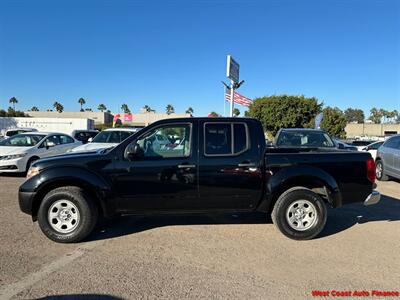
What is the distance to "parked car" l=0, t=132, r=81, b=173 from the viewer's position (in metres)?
10.6

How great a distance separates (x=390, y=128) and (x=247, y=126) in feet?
300

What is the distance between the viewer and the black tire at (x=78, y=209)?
4.72 meters

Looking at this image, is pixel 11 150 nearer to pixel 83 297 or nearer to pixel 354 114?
pixel 83 297

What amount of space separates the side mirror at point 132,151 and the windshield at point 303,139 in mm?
6242

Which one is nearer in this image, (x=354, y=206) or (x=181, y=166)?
(x=181, y=166)

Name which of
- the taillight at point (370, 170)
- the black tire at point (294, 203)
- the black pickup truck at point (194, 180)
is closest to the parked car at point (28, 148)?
the black pickup truck at point (194, 180)

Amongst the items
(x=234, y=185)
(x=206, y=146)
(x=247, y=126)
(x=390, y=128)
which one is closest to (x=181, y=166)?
(x=206, y=146)

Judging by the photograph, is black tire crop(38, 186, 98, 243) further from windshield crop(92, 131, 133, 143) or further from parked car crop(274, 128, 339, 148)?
windshield crop(92, 131, 133, 143)

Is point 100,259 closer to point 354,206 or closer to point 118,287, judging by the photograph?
point 118,287

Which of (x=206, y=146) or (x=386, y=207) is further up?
(x=206, y=146)

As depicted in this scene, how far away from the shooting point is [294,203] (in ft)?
16.5

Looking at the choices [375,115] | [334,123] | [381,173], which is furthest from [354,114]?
[381,173]

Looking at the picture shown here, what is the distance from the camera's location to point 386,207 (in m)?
7.10

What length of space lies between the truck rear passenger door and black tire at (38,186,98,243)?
1.64m
